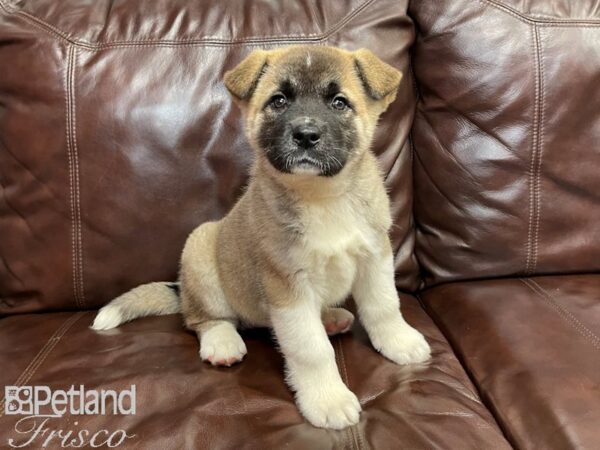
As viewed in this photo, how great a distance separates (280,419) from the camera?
156cm

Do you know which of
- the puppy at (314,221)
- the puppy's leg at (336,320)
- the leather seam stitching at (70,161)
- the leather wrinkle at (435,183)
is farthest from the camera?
the leather wrinkle at (435,183)

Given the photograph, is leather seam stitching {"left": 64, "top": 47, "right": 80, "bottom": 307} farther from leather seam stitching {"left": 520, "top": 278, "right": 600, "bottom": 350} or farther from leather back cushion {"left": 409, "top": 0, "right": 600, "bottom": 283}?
leather seam stitching {"left": 520, "top": 278, "right": 600, "bottom": 350}

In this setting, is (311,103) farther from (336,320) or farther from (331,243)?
(336,320)

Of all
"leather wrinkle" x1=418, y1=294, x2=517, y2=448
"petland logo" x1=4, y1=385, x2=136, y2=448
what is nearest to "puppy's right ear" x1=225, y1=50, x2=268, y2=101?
"petland logo" x1=4, y1=385, x2=136, y2=448

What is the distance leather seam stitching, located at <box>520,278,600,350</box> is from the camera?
1.79 metres

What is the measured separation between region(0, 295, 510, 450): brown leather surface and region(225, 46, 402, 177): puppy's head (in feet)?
2.15

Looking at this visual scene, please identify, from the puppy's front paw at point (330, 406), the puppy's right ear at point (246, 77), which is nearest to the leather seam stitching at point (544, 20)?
the puppy's right ear at point (246, 77)

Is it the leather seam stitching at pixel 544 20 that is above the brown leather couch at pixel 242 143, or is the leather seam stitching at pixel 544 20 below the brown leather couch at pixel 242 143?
above

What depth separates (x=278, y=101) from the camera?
1.69m

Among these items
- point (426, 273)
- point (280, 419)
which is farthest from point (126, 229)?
point (426, 273)

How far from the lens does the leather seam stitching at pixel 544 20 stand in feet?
7.09

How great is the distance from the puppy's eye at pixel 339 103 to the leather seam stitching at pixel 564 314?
3.43ft

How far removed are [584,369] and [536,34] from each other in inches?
50.1

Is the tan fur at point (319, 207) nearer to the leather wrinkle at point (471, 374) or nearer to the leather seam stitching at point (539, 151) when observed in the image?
the leather wrinkle at point (471, 374)
